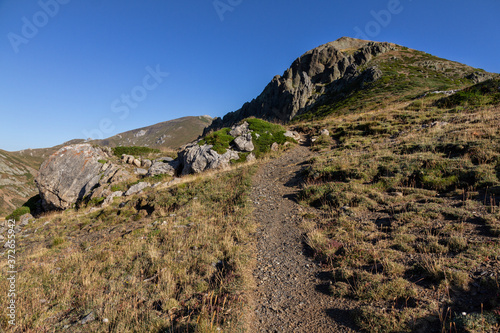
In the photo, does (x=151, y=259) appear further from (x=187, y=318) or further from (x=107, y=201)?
(x=107, y=201)

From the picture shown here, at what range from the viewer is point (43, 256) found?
9.63m

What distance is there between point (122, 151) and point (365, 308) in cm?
2913

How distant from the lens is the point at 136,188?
18734mm

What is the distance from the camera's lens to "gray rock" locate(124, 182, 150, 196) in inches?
725

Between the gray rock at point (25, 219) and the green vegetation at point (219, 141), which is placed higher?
the green vegetation at point (219, 141)

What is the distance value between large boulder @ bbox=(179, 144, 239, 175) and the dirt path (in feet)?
A: 30.8

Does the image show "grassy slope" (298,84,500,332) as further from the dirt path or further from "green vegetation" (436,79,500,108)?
"green vegetation" (436,79,500,108)

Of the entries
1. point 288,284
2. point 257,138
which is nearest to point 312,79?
point 257,138

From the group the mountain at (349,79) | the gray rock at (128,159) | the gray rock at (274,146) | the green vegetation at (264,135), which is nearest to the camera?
the green vegetation at (264,135)

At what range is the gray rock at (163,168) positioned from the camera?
21.3 m

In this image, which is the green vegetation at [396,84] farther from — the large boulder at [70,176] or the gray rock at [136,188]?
the large boulder at [70,176]

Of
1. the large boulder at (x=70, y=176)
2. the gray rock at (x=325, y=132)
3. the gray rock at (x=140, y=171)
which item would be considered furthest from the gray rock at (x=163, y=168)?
the gray rock at (x=325, y=132)

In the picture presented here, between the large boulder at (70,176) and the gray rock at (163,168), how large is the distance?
359cm

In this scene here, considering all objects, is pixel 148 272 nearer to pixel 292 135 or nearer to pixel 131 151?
pixel 292 135
